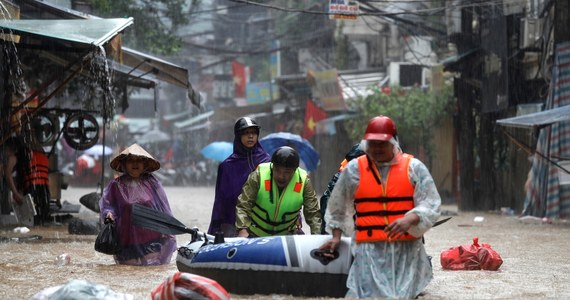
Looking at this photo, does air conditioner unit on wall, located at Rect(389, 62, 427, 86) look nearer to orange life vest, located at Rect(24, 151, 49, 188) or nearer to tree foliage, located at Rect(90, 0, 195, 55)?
tree foliage, located at Rect(90, 0, 195, 55)

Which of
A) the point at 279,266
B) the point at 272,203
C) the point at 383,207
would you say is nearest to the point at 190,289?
the point at 279,266

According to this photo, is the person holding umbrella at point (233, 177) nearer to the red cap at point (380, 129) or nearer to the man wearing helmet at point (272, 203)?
the man wearing helmet at point (272, 203)

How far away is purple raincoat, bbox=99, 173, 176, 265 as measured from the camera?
10141mm

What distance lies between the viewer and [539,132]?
20.2 meters

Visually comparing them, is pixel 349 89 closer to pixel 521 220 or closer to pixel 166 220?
pixel 521 220

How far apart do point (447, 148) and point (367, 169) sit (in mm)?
25541

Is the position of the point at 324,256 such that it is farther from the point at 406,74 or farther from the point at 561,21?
the point at 406,74

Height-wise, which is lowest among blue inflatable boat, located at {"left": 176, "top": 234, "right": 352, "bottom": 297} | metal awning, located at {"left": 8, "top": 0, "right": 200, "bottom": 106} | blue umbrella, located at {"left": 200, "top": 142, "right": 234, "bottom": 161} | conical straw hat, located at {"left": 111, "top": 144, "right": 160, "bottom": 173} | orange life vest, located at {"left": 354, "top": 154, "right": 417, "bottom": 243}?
blue inflatable boat, located at {"left": 176, "top": 234, "right": 352, "bottom": 297}

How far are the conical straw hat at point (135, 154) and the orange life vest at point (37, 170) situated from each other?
6005 mm

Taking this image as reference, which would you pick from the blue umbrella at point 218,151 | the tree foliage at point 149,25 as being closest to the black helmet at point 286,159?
the tree foliage at point 149,25

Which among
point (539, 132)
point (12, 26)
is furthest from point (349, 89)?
point (12, 26)

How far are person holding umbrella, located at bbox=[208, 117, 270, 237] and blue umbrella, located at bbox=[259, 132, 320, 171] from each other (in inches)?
438

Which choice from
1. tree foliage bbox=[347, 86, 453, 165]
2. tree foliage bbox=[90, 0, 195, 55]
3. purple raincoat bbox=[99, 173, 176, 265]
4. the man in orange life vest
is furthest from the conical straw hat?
tree foliage bbox=[347, 86, 453, 165]

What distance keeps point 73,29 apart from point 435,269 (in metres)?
5.47
